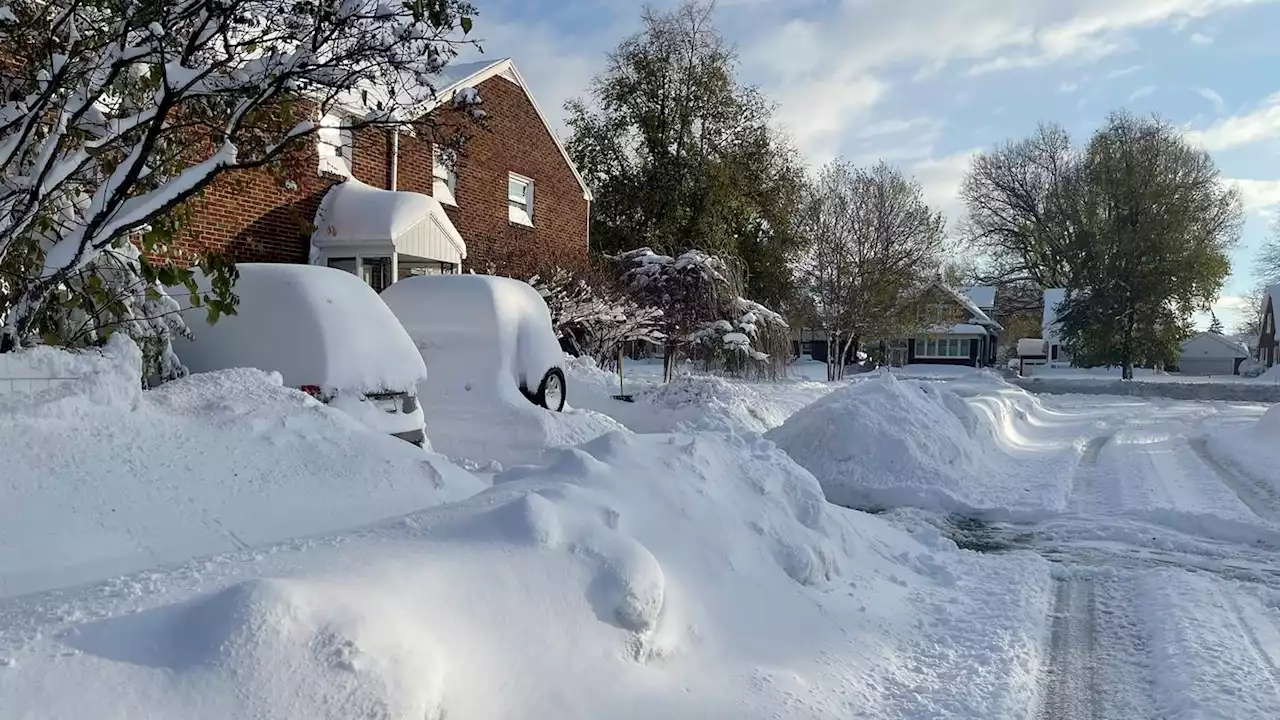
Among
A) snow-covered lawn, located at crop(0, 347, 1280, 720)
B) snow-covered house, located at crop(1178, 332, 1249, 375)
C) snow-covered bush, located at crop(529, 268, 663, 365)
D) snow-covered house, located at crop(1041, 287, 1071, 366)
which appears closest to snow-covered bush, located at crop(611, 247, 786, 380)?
snow-covered bush, located at crop(529, 268, 663, 365)

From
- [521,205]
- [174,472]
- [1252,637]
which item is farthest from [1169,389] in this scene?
[174,472]

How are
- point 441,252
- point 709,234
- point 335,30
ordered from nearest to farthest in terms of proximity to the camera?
point 335,30
point 441,252
point 709,234

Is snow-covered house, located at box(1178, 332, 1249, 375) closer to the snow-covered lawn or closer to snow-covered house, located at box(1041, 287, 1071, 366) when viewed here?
snow-covered house, located at box(1041, 287, 1071, 366)

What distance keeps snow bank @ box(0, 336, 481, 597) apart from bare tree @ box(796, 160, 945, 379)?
2791 centimetres

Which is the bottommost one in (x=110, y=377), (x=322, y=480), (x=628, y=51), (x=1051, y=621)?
(x=1051, y=621)

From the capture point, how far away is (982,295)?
6694cm

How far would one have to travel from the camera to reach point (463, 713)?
9.07ft

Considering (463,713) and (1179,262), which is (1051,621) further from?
(1179,262)

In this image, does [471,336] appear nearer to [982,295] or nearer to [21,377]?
[21,377]

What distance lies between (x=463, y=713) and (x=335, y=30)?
12.7ft

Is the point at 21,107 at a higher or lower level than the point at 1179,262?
lower

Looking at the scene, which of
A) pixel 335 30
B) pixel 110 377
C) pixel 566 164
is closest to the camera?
pixel 110 377

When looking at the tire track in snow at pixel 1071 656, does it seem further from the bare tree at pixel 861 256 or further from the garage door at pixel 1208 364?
the garage door at pixel 1208 364

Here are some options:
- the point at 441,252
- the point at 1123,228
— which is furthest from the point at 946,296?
the point at 441,252
